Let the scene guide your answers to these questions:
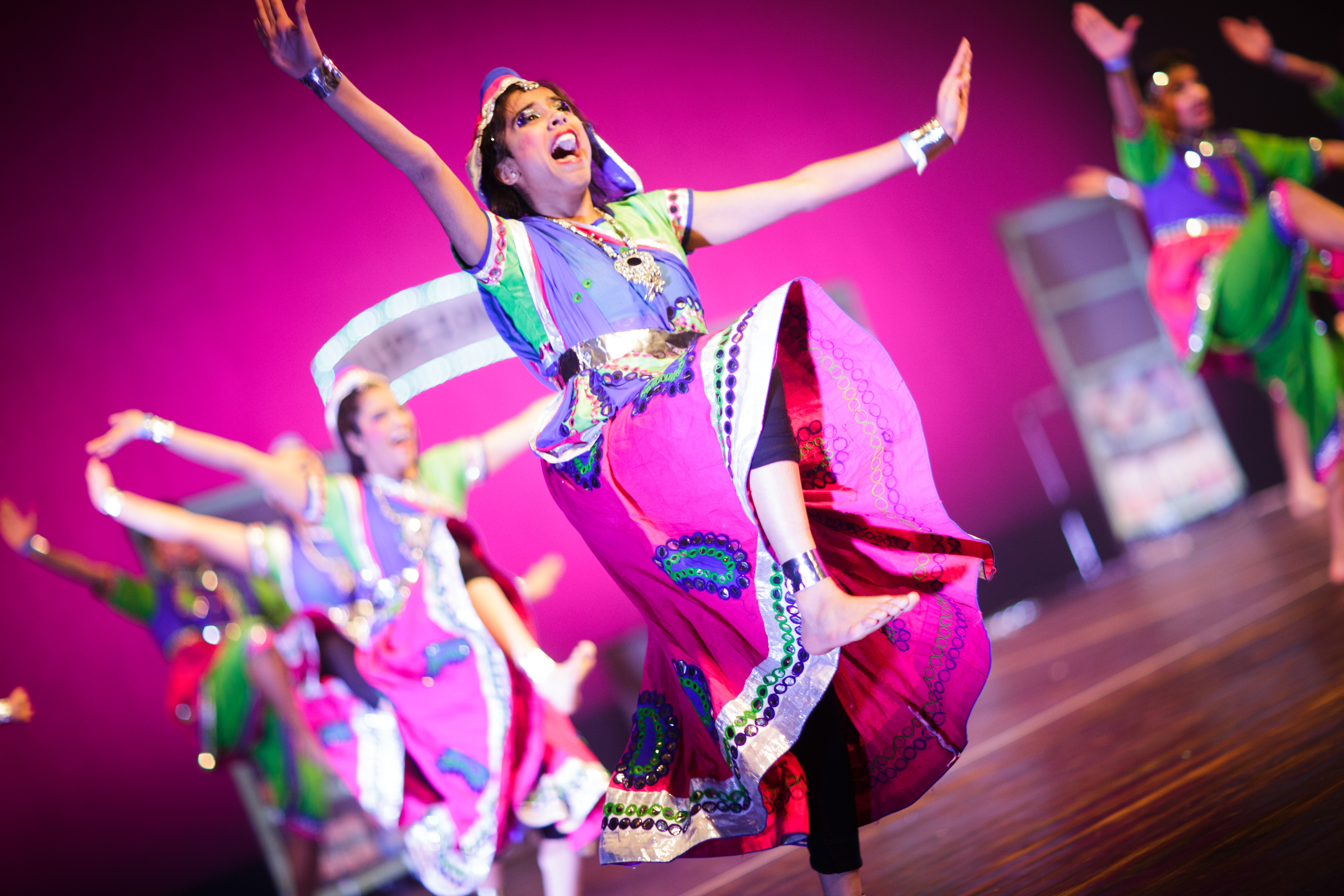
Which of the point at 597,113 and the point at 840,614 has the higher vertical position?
the point at 597,113

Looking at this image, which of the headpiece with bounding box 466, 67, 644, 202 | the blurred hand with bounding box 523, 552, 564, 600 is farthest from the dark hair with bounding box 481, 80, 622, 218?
the blurred hand with bounding box 523, 552, 564, 600

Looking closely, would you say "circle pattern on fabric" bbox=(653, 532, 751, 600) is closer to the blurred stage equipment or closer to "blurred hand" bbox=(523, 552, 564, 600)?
"blurred hand" bbox=(523, 552, 564, 600)

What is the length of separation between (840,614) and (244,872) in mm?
3476

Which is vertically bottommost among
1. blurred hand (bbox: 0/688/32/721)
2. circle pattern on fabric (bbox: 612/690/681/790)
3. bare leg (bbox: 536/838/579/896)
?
bare leg (bbox: 536/838/579/896)

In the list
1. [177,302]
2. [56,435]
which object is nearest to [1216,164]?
[177,302]

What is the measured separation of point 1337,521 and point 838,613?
250 centimetres

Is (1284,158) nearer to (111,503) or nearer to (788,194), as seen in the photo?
(788,194)

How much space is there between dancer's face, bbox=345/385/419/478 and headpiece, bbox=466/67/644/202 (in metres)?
1.15

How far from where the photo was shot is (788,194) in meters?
1.88

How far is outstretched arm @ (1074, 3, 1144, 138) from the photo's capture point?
3.25 meters

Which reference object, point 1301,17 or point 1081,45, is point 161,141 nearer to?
point 1081,45

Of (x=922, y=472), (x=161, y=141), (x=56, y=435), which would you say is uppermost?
(x=161, y=141)

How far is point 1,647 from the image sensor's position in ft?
12.2

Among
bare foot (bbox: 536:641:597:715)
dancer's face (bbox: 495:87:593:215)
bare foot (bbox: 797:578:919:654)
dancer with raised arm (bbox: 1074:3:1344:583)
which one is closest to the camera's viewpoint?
bare foot (bbox: 797:578:919:654)
